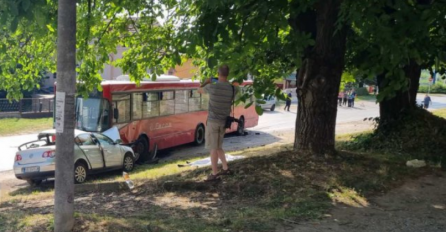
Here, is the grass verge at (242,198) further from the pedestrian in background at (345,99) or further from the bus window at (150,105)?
the pedestrian in background at (345,99)

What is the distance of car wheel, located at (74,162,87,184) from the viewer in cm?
1300

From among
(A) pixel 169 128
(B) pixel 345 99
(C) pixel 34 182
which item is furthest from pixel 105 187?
(B) pixel 345 99

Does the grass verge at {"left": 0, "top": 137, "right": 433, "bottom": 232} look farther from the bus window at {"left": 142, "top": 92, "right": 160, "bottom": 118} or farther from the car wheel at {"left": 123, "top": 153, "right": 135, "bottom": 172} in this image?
the bus window at {"left": 142, "top": 92, "right": 160, "bottom": 118}

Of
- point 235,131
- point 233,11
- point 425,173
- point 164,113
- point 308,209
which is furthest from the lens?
point 235,131

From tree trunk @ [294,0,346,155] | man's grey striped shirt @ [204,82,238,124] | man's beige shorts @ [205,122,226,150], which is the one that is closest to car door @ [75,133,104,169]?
man's beige shorts @ [205,122,226,150]

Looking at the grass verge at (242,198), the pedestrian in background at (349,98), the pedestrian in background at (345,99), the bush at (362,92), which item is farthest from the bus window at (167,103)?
the bush at (362,92)

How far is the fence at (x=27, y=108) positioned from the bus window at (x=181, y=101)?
46.2ft

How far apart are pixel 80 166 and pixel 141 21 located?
16.1 feet

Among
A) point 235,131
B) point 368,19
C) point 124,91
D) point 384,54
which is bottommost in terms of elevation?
point 235,131

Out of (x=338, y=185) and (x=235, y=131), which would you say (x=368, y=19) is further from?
(x=235, y=131)

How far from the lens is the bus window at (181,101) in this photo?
1953 cm

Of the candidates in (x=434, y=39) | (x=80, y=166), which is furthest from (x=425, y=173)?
(x=80, y=166)

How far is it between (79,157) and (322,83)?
7.98 meters

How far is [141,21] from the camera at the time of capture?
10555mm
